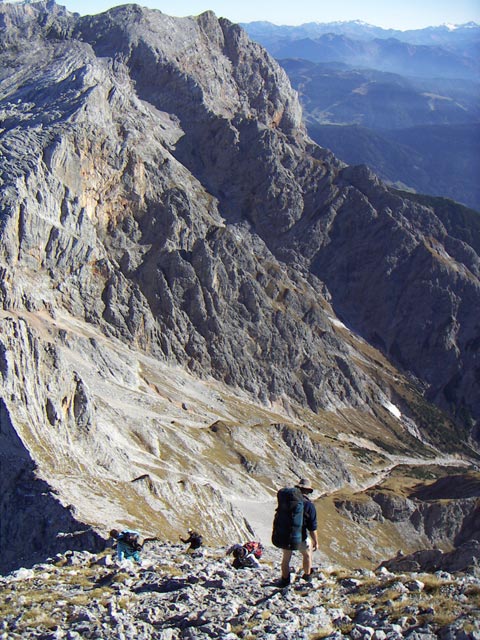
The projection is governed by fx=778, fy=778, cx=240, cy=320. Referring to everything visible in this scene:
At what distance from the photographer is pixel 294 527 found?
91.4 feet

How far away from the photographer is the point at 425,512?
142 meters

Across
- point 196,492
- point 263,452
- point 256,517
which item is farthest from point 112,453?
point 263,452

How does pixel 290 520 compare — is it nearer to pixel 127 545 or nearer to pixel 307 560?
pixel 307 560

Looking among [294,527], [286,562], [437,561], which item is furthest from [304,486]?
[437,561]

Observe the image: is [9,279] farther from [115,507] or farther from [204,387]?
[115,507]

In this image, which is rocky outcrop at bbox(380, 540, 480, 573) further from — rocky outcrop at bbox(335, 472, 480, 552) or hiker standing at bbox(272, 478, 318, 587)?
rocky outcrop at bbox(335, 472, 480, 552)

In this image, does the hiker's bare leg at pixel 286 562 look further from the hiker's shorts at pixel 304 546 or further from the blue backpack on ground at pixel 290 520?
the hiker's shorts at pixel 304 546

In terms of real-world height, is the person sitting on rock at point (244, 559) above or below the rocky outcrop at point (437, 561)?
above

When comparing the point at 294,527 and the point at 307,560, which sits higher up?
the point at 294,527

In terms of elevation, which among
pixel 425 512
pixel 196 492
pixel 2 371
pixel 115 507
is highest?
pixel 2 371

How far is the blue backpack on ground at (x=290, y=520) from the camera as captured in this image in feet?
90.8

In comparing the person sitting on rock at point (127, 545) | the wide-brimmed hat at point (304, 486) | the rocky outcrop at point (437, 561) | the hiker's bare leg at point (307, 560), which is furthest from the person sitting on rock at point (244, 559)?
the rocky outcrop at point (437, 561)

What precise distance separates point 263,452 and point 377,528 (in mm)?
26377

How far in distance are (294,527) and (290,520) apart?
0.93 ft
